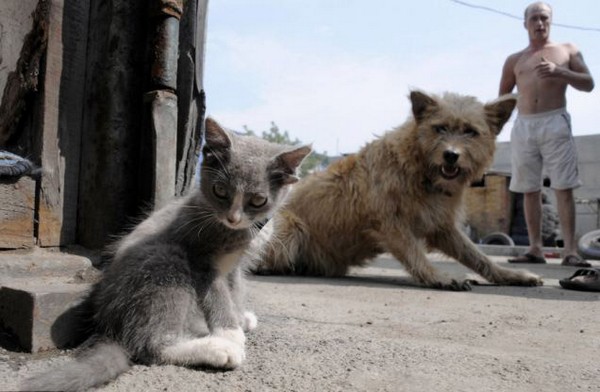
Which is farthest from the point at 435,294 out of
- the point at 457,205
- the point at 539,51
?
the point at 539,51

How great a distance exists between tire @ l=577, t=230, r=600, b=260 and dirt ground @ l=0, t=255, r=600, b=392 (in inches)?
235

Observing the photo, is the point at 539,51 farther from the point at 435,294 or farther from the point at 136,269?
the point at 136,269

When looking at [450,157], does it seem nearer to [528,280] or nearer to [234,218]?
[528,280]

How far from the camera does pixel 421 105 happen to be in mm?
5047

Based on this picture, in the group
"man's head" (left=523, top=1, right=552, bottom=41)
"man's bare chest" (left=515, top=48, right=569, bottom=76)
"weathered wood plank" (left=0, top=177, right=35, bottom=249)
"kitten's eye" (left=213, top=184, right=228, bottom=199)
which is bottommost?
"weathered wood plank" (left=0, top=177, right=35, bottom=249)

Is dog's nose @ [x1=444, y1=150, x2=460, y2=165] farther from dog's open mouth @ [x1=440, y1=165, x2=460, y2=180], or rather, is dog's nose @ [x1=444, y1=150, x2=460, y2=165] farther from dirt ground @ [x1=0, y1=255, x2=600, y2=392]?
dirt ground @ [x1=0, y1=255, x2=600, y2=392]

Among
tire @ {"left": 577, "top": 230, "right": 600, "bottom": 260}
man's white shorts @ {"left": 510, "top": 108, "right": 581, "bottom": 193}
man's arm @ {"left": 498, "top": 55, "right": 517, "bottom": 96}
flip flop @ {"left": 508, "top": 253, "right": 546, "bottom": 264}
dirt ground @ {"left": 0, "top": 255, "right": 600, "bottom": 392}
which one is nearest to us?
dirt ground @ {"left": 0, "top": 255, "right": 600, "bottom": 392}

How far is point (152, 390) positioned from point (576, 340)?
211cm

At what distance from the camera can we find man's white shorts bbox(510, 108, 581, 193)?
647 cm

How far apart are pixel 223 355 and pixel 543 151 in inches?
231

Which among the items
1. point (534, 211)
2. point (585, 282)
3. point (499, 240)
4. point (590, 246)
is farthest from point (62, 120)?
point (499, 240)

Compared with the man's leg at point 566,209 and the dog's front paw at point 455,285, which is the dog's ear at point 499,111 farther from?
the man's leg at point 566,209

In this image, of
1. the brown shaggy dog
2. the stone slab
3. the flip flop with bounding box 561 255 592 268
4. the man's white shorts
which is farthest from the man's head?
the stone slab

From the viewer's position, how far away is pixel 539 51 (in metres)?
6.69
